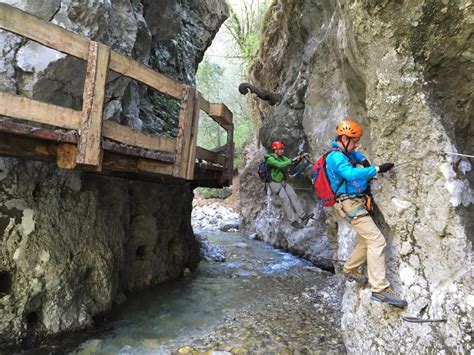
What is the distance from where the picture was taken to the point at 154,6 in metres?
10.6

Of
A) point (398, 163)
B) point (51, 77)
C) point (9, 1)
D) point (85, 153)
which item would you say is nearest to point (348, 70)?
point (398, 163)

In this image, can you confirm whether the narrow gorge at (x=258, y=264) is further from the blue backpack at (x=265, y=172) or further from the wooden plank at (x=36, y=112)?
the wooden plank at (x=36, y=112)

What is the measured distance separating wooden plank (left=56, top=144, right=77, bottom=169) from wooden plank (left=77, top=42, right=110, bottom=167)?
0.14 m

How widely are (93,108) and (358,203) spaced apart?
377 centimetres

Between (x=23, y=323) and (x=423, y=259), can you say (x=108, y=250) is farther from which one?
(x=423, y=259)

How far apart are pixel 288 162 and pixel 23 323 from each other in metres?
6.14

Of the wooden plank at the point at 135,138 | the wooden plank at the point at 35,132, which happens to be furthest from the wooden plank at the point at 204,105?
the wooden plank at the point at 35,132

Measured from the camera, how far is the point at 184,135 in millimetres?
6477

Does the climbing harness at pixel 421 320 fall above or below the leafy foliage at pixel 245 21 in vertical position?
below

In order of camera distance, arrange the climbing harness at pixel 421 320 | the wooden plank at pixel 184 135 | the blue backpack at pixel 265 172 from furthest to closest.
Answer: the blue backpack at pixel 265 172 → the wooden plank at pixel 184 135 → the climbing harness at pixel 421 320

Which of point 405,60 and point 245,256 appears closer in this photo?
point 405,60

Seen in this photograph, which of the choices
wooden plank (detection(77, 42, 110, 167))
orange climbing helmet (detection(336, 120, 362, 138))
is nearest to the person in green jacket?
orange climbing helmet (detection(336, 120, 362, 138))

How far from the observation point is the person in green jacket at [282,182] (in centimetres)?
878

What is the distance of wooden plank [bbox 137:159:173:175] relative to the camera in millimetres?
6086
